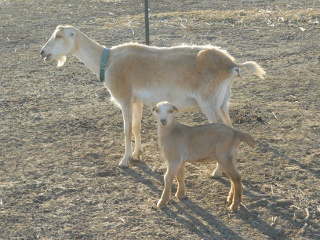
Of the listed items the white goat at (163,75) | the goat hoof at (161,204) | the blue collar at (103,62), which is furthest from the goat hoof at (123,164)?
the goat hoof at (161,204)

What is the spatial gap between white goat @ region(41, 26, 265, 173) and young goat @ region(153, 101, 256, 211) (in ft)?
2.65

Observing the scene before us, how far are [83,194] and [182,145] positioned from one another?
1.21 meters

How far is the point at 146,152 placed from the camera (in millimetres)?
8047

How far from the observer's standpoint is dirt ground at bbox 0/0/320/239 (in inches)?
237

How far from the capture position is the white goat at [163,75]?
721 cm

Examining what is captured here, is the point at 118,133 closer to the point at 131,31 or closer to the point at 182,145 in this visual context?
the point at 182,145

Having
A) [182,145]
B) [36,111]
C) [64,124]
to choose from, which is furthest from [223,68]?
[36,111]

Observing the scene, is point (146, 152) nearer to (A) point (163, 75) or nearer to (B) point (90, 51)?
(A) point (163, 75)

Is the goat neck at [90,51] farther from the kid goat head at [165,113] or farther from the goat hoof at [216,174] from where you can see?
the goat hoof at [216,174]

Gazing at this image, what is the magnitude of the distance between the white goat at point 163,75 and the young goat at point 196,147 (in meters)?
0.81


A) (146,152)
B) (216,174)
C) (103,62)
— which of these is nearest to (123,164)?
(146,152)

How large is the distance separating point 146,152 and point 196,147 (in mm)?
1810

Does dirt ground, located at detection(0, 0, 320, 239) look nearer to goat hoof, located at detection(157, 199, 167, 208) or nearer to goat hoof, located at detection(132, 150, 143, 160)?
goat hoof, located at detection(157, 199, 167, 208)

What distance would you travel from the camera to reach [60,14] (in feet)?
56.6
